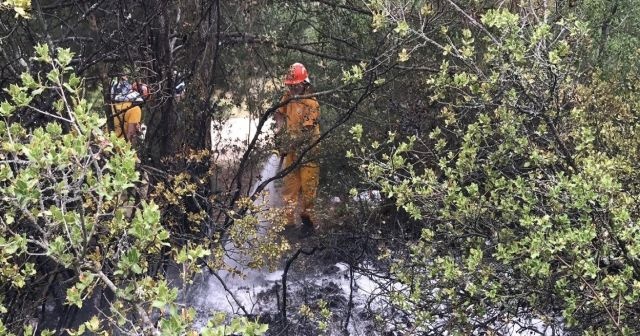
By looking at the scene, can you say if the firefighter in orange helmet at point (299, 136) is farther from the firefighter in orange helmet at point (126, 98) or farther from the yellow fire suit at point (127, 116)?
the yellow fire suit at point (127, 116)

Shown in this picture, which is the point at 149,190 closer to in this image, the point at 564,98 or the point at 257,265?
the point at 257,265

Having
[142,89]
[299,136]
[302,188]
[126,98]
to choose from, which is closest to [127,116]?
[126,98]

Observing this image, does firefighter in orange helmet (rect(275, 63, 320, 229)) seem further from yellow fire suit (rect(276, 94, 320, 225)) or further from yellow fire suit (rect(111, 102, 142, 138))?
yellow fire suit (rect(111, 102, 142, 138))

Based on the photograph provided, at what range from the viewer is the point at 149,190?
4035 millimetres

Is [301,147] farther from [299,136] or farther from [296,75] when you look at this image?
[296,75]

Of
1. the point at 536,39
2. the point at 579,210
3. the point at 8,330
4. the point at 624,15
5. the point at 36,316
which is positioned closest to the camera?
the point at 579,210

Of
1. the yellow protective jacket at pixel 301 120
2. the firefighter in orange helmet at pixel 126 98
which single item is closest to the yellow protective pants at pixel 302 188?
the yellow protective jacket at pixel 301 120

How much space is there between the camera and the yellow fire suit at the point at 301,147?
16.7 feet

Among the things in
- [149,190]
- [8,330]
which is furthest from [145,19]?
[8,330]

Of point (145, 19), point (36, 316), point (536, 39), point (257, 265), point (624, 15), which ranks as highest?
point (624, 15)

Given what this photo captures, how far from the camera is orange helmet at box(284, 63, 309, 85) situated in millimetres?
5245

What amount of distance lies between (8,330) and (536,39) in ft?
8.70

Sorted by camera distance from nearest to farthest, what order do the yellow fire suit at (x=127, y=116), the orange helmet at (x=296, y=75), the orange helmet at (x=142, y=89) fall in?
the orange helmet at (x=142, y=89) < the yellow fire suit at (x=127, y=116) < the orange helmet at (x=296, y=75)

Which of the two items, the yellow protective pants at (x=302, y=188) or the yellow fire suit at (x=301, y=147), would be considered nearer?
the yellow fire suit at (x=301, y=147)
